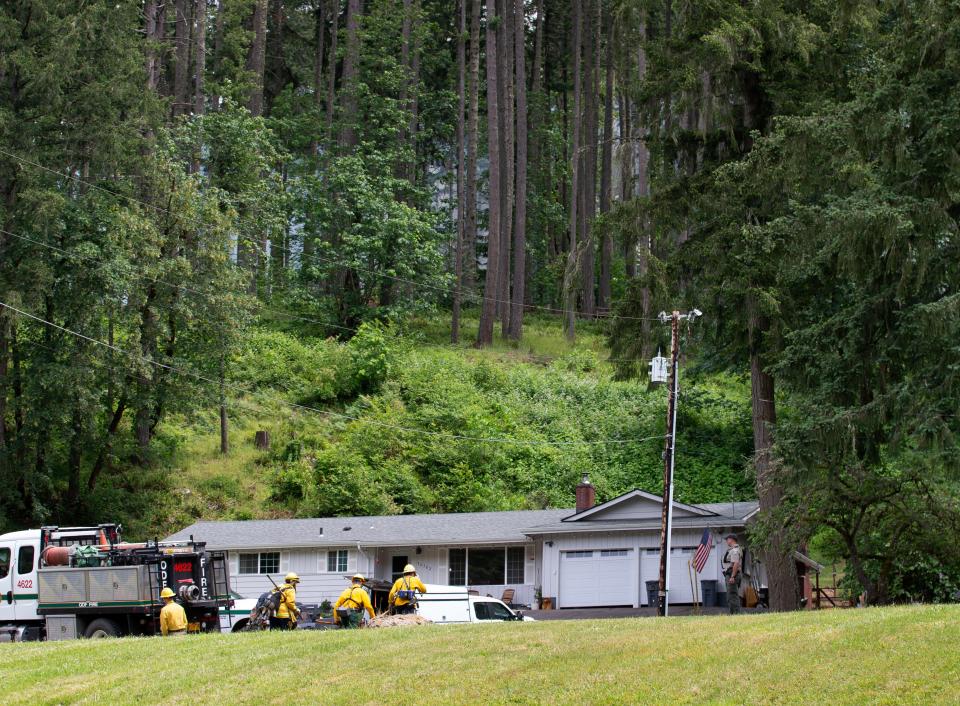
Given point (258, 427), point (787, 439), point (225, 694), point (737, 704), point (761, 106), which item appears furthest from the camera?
point (258, 427)

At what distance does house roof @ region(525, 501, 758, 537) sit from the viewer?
32.5 m

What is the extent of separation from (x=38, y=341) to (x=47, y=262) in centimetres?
278

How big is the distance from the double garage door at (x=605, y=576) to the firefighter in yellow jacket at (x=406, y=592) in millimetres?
13233

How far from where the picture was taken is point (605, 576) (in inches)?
1348

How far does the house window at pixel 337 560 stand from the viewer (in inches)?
1422

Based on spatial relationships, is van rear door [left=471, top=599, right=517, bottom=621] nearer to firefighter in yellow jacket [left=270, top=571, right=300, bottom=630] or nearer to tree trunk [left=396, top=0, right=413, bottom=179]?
firefighter in yellow jacket [left=270, top=571, right=300, bottom=630]

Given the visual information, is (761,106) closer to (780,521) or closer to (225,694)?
(780,521)

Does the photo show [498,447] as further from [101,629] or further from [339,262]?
[101,629]

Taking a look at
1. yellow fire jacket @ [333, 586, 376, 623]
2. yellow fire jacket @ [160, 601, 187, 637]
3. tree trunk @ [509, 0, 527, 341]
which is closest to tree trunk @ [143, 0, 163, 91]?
tree trunk @ [509, 0, 527, 341]

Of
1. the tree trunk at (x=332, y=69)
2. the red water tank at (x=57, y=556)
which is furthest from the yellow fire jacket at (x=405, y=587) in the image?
the tree trunk at (x=332, y=69)

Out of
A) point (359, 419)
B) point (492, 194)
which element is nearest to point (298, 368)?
point (359, 419)

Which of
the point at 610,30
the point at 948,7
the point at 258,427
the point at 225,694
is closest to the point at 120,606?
the point at 225,694

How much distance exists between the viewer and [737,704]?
13.4m

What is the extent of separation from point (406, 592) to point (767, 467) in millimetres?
9023
